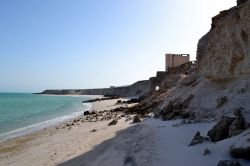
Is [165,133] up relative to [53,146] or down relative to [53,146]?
up

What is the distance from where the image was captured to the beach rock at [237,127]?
334 inches

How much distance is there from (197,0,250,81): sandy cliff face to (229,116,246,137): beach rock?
4919mm

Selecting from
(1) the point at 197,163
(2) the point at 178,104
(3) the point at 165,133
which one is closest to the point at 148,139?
(3) the point at 165,133

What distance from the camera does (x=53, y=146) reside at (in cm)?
1586

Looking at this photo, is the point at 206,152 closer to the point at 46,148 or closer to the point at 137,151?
the point at 137,151

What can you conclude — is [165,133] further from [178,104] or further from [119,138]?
[178,104]

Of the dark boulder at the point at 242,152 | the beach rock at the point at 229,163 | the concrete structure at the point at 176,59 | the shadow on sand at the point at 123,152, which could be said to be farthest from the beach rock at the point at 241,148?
the concrete structure at the point at 176,59

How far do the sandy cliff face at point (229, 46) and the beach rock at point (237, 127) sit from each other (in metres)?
4.92

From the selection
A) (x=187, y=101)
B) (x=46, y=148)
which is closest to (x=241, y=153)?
(x=187, y=101)

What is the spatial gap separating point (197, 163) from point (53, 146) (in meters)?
9.59

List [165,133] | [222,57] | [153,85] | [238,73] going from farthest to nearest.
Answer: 1. [153,85]
2. [222,57]
3. [238,73]
4. [165,133]

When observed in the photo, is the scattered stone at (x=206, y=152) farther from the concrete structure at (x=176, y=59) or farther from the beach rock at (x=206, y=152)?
the concrete structure at (x=176, y=59)

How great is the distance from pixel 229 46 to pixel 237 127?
23.6ft

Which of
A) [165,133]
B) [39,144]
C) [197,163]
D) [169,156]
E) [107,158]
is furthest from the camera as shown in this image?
[39,144]
